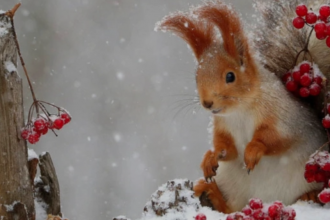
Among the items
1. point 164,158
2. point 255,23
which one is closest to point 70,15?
point 164,158

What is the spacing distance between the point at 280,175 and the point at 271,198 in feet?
0.20

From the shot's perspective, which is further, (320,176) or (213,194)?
(213,194)

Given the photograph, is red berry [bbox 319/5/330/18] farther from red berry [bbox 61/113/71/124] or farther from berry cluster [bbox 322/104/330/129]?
red berry [bbox 61/113/71/124]

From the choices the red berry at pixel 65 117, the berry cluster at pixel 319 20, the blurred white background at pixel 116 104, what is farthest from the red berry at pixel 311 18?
the blurred white background at pixel 116 104

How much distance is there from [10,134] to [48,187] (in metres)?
0.19

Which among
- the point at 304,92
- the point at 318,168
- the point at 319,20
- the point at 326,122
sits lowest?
the point at 318,168

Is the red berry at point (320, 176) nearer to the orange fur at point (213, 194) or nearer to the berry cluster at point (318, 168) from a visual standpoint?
the berry cluster at point (318, 168)

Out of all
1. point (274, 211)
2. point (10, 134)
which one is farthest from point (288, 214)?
point (10, 134)

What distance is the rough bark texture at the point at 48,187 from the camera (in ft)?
4.52

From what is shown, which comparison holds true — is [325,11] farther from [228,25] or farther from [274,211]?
[274,211]

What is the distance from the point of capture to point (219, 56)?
1.41 m

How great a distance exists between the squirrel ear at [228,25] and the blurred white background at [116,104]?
3087 mm

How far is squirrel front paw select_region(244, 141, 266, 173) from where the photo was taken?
4.52 ft

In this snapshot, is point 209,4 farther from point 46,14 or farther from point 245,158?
point 46,14
